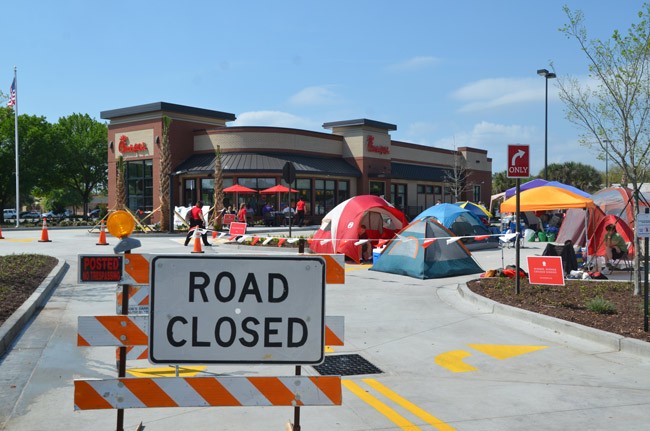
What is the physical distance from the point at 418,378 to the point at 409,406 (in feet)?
3.19

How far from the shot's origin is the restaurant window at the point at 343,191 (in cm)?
4700

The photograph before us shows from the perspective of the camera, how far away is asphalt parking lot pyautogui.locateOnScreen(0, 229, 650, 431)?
5.07 m

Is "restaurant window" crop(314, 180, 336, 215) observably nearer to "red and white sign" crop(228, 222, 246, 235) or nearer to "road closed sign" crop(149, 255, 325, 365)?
"red and white sign" crop(228, 222, 246, 235)

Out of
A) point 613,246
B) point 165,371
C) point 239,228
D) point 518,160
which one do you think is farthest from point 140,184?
point 165,371

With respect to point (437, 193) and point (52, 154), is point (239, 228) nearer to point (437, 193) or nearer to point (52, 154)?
point (437, 193)

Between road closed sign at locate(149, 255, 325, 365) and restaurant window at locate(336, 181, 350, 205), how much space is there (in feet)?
141

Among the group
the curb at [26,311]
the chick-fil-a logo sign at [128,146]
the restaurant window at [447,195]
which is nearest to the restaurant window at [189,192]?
the chick-fil-a logo sign at [128,146]

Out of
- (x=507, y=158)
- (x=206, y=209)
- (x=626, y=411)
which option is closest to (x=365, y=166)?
(x=206, y=209)

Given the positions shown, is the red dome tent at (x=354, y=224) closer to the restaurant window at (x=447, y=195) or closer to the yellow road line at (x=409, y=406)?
the yellow road line at (x=409, y=406)

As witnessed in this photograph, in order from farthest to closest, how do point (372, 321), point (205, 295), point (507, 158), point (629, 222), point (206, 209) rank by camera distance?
point (206, 209)
point (629, 222)
point (507, 158)
point (372, 321)
point (205, 295)

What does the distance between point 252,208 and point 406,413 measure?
3688 cm

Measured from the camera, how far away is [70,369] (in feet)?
21.5

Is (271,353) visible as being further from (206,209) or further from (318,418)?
(206,209)

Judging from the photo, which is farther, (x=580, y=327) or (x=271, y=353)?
(x=580, y=327)
